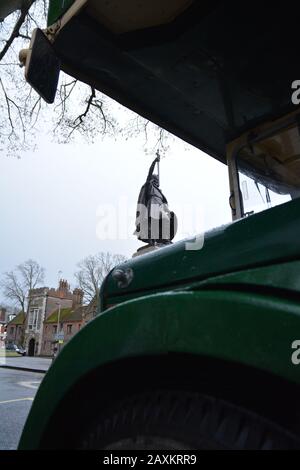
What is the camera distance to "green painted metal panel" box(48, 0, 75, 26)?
1703 mm

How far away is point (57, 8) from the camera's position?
5.78ft

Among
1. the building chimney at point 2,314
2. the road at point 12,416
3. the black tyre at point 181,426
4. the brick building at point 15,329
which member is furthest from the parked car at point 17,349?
the black tyre at point 181,426

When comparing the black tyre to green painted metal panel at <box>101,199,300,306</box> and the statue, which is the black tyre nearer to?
green painted metal panel at <box>101,199,300,306</box>

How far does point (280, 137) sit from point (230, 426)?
1.66 metres

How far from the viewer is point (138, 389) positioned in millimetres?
1174

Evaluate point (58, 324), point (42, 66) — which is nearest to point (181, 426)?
point (42, 66)

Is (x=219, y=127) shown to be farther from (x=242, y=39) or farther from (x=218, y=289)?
(x=218, y=289)

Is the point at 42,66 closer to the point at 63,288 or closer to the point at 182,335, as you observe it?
the point at 182,335

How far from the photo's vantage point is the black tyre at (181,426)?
0.92 m

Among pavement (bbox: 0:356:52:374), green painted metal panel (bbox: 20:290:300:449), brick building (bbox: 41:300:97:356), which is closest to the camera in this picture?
green painted metal panel (bbox: 20:290:300:449)

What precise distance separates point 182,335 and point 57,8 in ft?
5.01

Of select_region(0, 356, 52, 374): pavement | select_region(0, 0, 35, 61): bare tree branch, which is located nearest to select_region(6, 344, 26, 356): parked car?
select_region(0, 356, 52, 374): pavement

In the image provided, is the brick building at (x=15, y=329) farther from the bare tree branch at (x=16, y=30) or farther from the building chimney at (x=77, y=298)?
the bare tree branch at (x=16, y=30)
